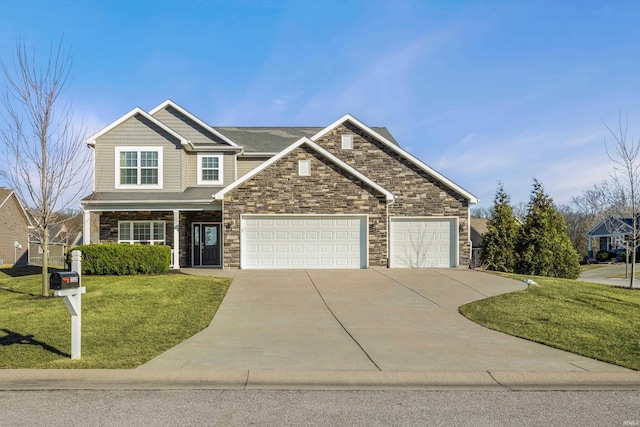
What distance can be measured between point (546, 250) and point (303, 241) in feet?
35.2

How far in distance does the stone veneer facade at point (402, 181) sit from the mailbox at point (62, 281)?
15.0 metres

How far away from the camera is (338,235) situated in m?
19.5

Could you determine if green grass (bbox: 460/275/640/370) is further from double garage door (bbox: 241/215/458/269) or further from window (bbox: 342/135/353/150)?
window (bbox: 342/135/353/150)

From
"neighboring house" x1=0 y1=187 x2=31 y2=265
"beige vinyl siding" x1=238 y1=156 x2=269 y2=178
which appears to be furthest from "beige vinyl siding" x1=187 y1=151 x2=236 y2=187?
"neighboring house" x1=0 y1=187 x2=31 y2=265

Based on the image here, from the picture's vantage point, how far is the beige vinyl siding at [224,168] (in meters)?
22.2

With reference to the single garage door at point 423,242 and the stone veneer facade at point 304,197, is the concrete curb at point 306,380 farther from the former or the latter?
the single garage door at point 423,242

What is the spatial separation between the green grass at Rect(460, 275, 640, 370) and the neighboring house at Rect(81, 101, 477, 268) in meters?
6.43

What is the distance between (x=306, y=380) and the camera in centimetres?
661

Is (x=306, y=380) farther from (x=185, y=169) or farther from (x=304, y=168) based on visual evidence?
(x=185, y=169)

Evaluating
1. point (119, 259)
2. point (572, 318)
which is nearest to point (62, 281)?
point (572, 318)

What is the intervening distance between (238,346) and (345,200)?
1159 cm

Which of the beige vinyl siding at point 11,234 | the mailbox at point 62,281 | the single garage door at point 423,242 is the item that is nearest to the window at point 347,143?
the single garage door at point 423,242

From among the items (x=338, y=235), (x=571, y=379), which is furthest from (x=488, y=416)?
(x=338, y=235)

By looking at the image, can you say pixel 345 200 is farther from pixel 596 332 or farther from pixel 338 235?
pixel 596 332
